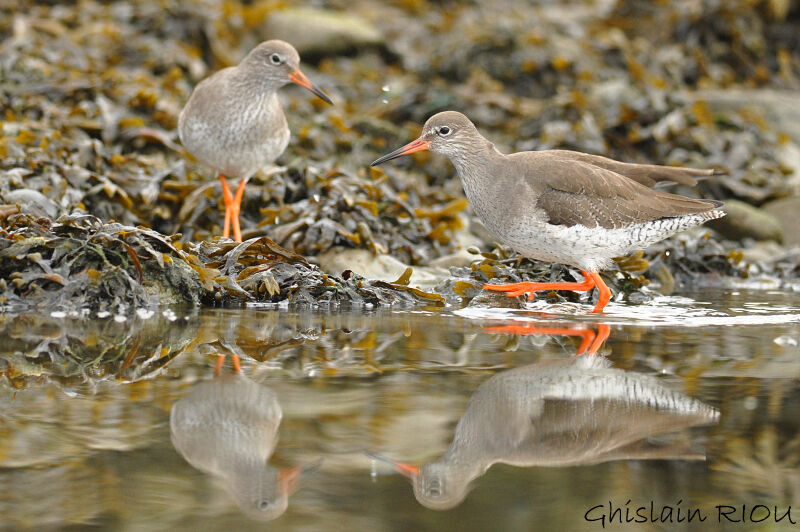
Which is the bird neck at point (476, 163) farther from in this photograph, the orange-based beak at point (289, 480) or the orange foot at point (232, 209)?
the orange-based beak at point (289, 480)

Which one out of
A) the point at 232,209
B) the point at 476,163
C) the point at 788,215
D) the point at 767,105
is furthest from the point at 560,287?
the point at 767,105

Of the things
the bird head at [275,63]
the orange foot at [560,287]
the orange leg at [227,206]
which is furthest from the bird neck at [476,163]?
the orange leg at [227,206]

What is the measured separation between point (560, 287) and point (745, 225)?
11.9ft

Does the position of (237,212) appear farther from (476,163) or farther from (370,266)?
(476,163)

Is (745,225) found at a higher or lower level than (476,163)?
lower

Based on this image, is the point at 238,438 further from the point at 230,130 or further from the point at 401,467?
the point at 230,130

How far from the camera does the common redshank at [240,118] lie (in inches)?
278

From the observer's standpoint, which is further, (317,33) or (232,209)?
(317,33)

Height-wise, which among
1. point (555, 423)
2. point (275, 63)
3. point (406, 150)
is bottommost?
point (555, 423)

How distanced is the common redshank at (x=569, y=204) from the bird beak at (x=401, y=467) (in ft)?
9.52

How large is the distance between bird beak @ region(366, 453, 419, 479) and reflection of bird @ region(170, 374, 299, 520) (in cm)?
27

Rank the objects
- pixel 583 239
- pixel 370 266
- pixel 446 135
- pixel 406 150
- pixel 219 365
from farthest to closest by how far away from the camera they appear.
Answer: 1. pixel 370 266
2. pixel 446 135
3. pixel 406 150
4. pixel 583 239
5. pixel 219 365

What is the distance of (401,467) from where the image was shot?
2869mm

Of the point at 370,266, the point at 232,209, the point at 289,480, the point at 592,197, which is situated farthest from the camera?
the point at 232,209
